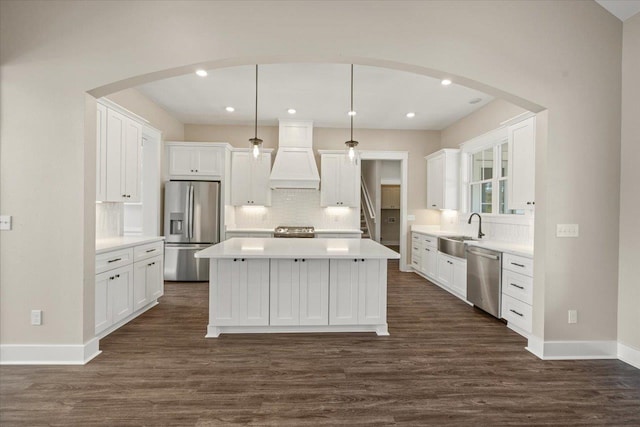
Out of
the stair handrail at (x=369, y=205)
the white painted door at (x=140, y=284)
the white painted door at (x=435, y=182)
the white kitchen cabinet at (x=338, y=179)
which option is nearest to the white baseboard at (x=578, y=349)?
the white painted door at (x=435, y=182)

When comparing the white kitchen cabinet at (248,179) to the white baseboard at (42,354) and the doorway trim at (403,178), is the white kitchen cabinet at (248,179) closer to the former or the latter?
the doorway trim at (403,178)

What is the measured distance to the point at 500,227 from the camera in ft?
15.3

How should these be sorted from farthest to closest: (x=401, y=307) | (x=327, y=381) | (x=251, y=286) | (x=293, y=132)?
(x=293, y=132), (x=401, y=307), (x=251, y=286), (x=327, y=381)

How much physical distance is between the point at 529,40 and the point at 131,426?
426cm

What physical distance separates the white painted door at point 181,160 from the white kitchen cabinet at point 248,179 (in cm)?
78

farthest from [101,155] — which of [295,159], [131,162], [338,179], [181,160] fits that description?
[338,179]

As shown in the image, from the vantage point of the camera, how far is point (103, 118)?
3.47 m

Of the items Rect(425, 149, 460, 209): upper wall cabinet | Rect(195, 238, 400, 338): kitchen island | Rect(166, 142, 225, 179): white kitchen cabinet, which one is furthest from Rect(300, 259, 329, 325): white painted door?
Rect(425, 149, 460, 209): upper wall cabinet

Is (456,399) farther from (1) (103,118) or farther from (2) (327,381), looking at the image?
(1) (103,118)

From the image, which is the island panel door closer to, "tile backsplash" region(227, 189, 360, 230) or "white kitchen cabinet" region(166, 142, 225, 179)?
"white kitchen cabinet" region(166, 142, 225, 179)

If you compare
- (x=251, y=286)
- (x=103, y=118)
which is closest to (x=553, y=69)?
(x=251, y=286)

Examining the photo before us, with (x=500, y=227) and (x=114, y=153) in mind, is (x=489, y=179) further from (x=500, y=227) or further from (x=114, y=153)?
(x=114, y=153)

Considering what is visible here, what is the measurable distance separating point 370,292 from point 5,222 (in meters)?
3.33

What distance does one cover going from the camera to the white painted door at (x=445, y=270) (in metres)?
4.86
